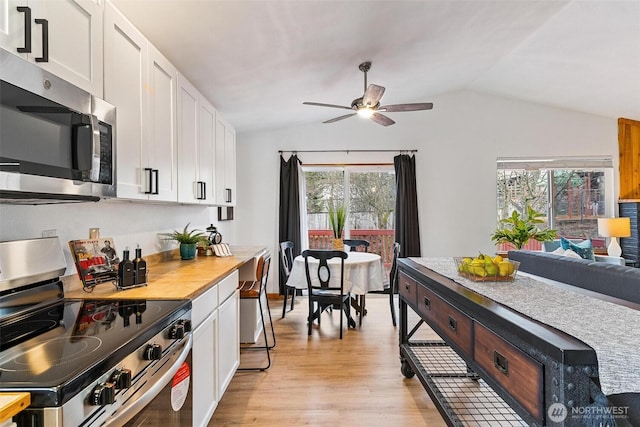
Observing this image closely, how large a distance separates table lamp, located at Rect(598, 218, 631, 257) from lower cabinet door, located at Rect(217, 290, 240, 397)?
487 cm

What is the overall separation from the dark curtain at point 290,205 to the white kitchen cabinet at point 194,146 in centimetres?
194

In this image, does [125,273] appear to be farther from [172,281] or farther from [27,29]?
[27,29]

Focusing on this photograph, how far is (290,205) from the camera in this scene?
500cm

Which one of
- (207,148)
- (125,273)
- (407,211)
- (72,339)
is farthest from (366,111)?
(72,339)

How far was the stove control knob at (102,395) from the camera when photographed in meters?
0.85

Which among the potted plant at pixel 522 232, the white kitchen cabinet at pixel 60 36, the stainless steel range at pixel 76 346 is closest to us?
the stainless steel range at pixel 76 346

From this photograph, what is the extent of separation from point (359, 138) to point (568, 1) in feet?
9.26

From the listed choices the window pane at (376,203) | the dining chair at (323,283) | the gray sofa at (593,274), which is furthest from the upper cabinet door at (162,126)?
the window pane at (376,203)

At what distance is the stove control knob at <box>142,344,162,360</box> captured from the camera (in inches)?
44.0

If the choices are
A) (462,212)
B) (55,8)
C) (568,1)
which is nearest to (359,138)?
(462,212)

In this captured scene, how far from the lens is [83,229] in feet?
→ 5.89

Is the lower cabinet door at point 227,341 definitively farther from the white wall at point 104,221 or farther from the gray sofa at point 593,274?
the gray sofa at point 593,274

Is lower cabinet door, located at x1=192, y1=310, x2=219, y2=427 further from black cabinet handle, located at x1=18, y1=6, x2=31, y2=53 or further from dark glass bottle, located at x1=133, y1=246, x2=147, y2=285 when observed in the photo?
black cabinet handle, located at x1=18, y1=6, x2=31, y2=53

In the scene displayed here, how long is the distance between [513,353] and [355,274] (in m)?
2.42
